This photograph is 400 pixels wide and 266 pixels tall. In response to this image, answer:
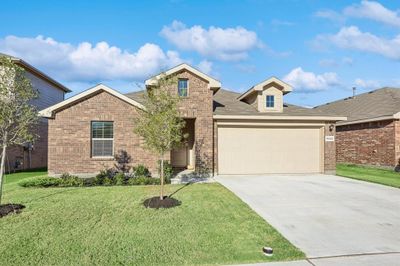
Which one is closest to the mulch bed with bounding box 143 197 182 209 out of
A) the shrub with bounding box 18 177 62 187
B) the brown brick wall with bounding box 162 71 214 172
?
the shrub with bounding box 18 177 62 187

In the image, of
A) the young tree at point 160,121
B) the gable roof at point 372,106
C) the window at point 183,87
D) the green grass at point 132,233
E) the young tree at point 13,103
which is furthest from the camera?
the gable roof at point 372,106

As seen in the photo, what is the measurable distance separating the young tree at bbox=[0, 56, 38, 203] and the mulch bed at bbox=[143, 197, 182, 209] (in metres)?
3.62

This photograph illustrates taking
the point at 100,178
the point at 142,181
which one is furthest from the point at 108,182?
the point at 142,181

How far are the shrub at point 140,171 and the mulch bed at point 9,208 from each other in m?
5.34

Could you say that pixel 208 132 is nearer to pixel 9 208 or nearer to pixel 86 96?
pixel 86 96

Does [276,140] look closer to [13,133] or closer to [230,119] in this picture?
[230,119]

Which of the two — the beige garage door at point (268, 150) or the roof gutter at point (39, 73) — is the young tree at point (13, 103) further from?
the roof gutter at point (39, 73)

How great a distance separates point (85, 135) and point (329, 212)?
10.2 meters

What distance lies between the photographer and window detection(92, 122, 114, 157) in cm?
1352

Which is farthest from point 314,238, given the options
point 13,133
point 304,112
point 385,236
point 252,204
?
point 304,112

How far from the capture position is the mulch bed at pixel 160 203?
823 centimetres

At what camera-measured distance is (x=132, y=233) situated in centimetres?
616

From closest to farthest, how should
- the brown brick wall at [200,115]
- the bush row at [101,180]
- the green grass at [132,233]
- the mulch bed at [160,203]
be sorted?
the green grass at [132,233] < the mulch bed at [160,203] < the bush row at [101,180] < the brown brick wall at [200,115]

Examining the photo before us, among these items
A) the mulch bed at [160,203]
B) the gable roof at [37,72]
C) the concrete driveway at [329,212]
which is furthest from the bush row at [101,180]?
the gable roof at [37,72]
